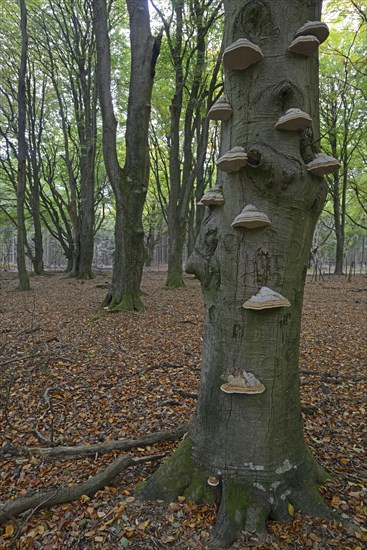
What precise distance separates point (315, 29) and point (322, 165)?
75 centimetres

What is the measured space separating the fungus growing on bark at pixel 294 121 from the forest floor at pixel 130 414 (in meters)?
2.29

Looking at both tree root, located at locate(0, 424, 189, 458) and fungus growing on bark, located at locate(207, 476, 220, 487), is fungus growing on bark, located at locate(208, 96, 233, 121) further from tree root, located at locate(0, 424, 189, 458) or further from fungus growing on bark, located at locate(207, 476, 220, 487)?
tree root, located at locate(0, 424, 189, 458)

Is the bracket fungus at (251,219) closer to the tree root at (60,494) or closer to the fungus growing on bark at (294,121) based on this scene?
the fungus growing on bark at (294,121)

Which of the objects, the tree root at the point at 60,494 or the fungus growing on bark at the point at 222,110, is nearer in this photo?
the fungus growing on bark at the point at 222,110

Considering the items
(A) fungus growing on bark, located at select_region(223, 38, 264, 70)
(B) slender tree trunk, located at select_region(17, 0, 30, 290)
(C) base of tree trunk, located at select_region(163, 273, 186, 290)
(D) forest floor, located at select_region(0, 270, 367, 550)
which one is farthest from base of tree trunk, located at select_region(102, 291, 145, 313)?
(A) fungus growing on bark, located at select_region(223, 38, 264, 70)

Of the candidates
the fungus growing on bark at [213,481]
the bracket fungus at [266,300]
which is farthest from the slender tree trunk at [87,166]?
the fungus growing on bark at [213,481]

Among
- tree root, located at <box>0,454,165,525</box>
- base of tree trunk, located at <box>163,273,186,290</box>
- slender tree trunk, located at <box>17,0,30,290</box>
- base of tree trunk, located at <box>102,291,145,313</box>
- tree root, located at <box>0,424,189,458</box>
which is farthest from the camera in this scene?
base of tree trunk, located at <box>163,273,186,290</box>

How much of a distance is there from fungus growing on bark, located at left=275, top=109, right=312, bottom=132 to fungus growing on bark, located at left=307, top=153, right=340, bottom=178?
20 cm

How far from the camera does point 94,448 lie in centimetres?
288

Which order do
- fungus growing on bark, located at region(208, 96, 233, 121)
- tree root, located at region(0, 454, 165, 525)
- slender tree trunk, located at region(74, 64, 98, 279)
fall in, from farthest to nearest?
slender tree trunk, located at region(74, 64, 98, 279)
tree root, located at region(0, 454, 165, 525)
fungus growing on bark, located at region(208, 96, 233, 121)

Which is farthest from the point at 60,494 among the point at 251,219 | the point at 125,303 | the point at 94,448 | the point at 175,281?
the point at 175,281

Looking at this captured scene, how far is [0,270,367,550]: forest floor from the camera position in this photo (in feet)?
6.74

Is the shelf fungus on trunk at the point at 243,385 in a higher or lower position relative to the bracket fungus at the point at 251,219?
lower

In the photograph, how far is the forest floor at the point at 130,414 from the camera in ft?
6.74
